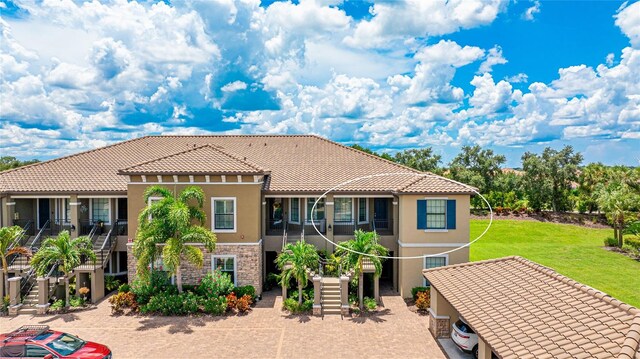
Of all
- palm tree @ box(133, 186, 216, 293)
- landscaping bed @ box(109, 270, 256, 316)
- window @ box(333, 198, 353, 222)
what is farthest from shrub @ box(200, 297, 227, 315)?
window @ box(333, 198, 353, 222)

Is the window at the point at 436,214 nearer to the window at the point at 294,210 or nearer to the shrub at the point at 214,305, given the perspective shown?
the window at the point at 294,210

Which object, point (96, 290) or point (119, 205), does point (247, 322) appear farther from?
point (119, 205)

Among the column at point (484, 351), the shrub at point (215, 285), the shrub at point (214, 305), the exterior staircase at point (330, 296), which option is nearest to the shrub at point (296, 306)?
the exterior staircase at point (330, 296)

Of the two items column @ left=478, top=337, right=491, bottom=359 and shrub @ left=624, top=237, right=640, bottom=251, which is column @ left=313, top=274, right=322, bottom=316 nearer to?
column @ left=478, top=337, right=491, bottom=359

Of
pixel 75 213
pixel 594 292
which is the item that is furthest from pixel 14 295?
pixel 594 292

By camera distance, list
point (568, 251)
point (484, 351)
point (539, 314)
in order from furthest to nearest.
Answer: point (568, 251)
point (484, 351)
point (539, 314)

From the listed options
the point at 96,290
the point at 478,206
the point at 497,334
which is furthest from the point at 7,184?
the point at 478,206

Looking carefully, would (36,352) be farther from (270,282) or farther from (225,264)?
(270,282)
